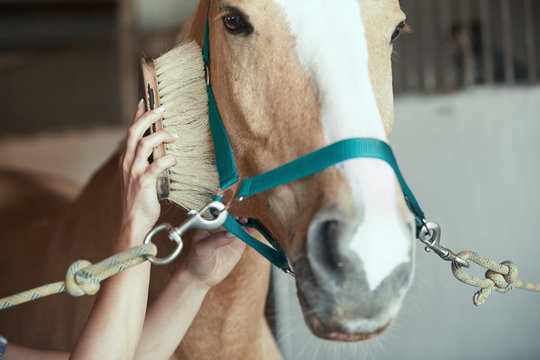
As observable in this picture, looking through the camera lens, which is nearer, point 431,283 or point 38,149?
point 431,283

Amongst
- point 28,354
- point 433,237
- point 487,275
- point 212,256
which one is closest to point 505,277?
point 487,275

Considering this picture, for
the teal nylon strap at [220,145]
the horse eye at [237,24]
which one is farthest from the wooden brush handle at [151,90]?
the horse eye at [237,24]

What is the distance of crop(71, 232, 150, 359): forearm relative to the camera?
99 cm

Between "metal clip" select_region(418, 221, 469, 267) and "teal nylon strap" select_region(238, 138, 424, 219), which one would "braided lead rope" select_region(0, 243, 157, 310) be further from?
"metal clip" select_region(418, 221, 469, 267)

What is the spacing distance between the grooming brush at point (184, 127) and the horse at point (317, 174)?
69mm

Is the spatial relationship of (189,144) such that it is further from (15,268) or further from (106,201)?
(15,268)

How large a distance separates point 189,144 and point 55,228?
112 cm

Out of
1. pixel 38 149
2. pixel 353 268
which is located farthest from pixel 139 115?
pixel 38 149

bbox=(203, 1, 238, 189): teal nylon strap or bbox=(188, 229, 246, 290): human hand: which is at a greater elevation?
bbox=(203, 1, 238, 189): teal nylon strap

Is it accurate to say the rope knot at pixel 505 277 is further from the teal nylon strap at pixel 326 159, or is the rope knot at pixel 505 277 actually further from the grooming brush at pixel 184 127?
the grooming brush at pixel 184 127

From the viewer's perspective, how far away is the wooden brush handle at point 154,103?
1070mm

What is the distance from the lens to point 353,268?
770 mm

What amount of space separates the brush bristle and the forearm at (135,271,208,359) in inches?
8.2

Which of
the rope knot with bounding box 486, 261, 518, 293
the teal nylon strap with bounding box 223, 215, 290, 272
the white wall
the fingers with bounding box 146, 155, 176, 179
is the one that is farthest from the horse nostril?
the white wall
